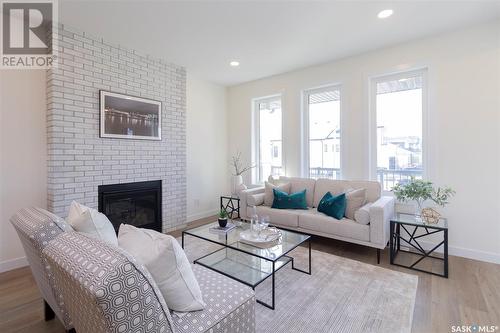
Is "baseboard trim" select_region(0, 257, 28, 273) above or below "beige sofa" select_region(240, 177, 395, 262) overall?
below

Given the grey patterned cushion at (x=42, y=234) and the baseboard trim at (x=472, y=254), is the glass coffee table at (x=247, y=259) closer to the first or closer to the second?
the grey patterned cushion at (x=42, y=234)

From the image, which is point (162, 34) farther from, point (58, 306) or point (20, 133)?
point (58, 306)

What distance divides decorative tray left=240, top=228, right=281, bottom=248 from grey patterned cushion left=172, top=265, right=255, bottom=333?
80 cm

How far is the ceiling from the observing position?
2422mm

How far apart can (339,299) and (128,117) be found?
3318 millimetres

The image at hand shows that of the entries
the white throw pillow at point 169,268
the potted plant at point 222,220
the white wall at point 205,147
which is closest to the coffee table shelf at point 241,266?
the potted plant at point 222,220

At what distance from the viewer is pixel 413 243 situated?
3.12m

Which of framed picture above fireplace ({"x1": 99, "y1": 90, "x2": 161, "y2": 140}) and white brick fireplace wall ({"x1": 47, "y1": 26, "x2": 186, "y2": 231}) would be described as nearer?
white brick fireplace wall ({"x1": 47, "y1": 26, "x2": 186, "y2": 231})

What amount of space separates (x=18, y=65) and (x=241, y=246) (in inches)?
123

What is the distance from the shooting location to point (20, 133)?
2670mm

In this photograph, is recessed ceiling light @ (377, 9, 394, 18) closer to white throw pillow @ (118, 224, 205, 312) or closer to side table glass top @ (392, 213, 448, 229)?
side table glass top @ (392, 213, 448, 229)

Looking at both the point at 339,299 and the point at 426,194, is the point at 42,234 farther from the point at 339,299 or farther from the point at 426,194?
the point at 426,194

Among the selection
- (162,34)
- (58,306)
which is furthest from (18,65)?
(58,306)

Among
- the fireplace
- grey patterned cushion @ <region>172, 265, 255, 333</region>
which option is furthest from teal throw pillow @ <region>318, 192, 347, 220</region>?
the fireplace
